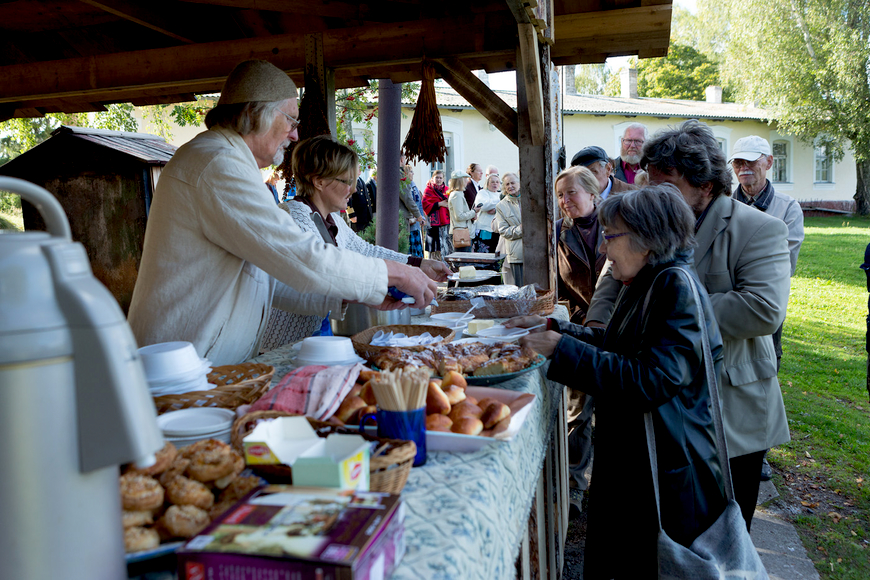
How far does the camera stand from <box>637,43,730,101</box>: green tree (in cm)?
3622

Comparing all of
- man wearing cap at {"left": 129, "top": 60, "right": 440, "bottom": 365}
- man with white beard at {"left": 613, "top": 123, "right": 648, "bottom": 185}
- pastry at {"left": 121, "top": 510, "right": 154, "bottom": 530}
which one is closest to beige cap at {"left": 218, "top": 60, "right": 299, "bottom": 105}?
man wearing cap at {"left": 129, "top": 60, "right": 440, "bottom": 365}

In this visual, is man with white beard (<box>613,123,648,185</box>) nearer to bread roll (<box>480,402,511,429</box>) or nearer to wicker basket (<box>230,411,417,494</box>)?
bread roll (<box>480,402,511,429</box>)

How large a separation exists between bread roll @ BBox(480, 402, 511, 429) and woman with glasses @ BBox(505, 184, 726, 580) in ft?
1.82

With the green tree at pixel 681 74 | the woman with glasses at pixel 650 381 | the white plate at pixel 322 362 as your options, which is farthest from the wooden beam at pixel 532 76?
the green tree at pixel 681 74

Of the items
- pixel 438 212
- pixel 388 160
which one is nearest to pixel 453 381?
pixel 388 160

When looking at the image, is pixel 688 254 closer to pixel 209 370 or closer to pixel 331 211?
pixel 209 370

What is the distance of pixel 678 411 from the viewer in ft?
6.50

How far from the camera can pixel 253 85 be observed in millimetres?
2340

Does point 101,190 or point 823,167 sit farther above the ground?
point 823,167

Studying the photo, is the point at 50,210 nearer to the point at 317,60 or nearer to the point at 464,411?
the point at 464,411

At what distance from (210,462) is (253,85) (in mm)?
1702

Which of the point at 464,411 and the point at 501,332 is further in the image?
the point at 501,332

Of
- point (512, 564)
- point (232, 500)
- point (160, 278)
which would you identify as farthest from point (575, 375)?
point (160, 278)

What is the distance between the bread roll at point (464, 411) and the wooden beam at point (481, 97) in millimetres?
2932
